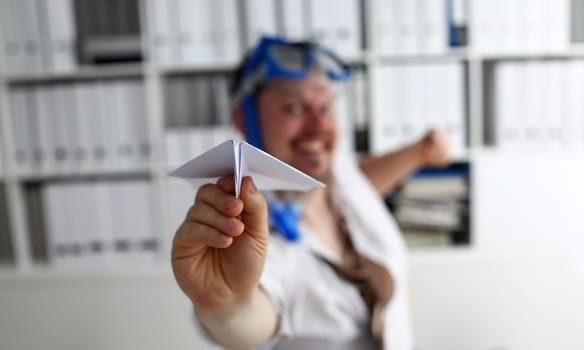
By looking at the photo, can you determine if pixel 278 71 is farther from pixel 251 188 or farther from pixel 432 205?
pixel 432 205

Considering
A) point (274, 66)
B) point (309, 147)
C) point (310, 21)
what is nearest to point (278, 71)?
point (274, 66)

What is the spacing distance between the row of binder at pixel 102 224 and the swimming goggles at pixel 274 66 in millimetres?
937

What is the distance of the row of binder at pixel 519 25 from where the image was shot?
1.50 meters

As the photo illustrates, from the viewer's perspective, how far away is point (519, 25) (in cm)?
152

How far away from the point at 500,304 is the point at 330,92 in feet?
3.93

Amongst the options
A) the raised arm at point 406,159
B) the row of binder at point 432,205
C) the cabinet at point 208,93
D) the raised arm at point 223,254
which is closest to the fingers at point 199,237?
the raised arm at point 223,254

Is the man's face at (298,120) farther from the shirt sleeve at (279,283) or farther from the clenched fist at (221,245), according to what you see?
the clenched fist at (221,245)

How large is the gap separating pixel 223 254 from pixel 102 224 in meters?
1.42

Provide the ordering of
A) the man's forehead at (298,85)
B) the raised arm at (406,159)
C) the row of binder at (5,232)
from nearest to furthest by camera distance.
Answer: the man's forehead at (298,85)
the raised arm at (406,159)
the row of binder at (5,232)

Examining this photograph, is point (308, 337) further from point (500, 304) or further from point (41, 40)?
point (41, 40)

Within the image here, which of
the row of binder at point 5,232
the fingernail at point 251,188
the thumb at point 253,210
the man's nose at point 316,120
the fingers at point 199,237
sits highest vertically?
the man's nose at point 316,120

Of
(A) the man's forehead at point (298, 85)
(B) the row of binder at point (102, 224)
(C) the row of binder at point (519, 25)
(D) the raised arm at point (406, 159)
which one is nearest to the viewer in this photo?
(A) the man's forehead at point (298, 85)

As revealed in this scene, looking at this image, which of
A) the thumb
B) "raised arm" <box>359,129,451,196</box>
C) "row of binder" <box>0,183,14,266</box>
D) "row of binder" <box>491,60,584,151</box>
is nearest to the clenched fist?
the thumb

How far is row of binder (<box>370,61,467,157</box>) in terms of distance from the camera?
5.09 feet
